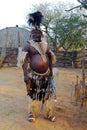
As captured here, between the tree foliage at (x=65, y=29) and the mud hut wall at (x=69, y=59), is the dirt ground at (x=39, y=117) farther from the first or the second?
the tree foliage at (x=65, y=29)

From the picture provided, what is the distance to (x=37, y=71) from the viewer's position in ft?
18.0

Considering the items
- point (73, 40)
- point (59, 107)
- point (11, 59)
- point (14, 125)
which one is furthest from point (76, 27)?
point (14, 125)

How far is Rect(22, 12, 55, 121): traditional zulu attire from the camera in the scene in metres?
5.47

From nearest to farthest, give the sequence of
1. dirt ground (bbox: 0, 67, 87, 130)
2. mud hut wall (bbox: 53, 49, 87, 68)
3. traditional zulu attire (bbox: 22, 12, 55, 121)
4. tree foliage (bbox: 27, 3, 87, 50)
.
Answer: dirt ground (bbox: 0, 67, 87, 130) → traditional zulu attire (bbox: 22, 12, 55, 121) → mud hut wall (bbox: 53, 49, 87, 68) → tree foliage (bbox: 27, 3, 87, 50)

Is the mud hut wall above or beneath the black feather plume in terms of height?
beneath

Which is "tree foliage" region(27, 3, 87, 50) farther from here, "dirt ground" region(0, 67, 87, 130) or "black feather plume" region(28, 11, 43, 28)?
"black feather plume" region(28, 11, 43, 28)

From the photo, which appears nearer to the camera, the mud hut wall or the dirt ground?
the dirt ground

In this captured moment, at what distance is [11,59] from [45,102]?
1173 centimetres

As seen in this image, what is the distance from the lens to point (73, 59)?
18344 mm

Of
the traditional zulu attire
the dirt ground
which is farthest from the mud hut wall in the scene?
the traditional zulu attire

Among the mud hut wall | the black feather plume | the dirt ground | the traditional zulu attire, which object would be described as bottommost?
the mud hut wall

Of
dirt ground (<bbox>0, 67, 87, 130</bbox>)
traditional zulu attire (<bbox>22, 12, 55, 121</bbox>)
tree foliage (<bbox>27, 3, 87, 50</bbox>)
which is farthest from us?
tree foliage (<bbox>27, 3, 87, 50</bbox>)

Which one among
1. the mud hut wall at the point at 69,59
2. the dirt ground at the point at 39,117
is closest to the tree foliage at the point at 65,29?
the mud hut wall at the point at 69,59

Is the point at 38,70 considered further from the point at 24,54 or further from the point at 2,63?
the point at 2,63
